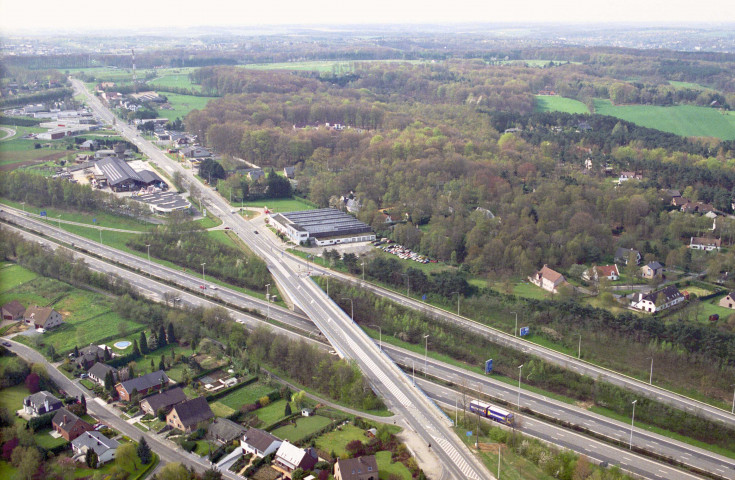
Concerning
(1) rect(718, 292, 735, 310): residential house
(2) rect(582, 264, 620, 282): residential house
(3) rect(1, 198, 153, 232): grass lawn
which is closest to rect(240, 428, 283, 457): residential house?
(2) rect(582, 264, 620, 282): residential house

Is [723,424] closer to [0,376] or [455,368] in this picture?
[455,368]

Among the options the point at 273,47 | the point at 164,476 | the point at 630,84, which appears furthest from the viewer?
the point at 273,47

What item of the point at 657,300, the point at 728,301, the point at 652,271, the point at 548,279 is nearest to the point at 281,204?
the point at 548,279

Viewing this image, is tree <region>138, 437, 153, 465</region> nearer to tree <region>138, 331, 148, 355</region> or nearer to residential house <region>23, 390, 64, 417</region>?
residential house <region>23, 390, 64, 417</region>

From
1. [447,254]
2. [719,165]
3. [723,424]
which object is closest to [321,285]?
[447,254]

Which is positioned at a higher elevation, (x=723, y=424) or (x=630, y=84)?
(x=630, y=84)

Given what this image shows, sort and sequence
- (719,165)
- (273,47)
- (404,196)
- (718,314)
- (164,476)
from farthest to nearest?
(273,47)
(719,165)
(404,196)
(718,314)
(164,476)
